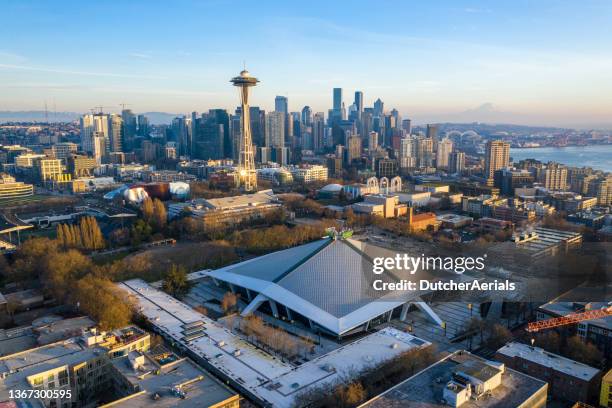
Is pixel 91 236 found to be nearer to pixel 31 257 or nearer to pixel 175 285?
pixel 31 257

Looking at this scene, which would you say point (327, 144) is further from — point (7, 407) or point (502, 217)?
point (7, 407)

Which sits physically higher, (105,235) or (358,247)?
(358,247)

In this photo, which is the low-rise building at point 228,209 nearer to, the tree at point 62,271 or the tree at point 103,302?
the tree at point 62,271

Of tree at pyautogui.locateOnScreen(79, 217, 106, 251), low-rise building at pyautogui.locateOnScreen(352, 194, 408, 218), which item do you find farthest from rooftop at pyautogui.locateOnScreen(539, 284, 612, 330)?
tree at pyautogui.locateOnScreen(79, 217, 106, 251)

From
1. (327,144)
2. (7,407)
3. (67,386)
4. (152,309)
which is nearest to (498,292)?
(152,309)

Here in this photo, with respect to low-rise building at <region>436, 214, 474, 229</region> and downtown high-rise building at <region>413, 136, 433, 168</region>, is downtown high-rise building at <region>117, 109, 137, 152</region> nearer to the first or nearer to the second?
downtown high-rise building at <region>413, 136, 433, 168</region>

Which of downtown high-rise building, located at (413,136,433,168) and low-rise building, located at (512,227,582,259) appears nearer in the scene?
low-rise building, located at (512,227,582,259)

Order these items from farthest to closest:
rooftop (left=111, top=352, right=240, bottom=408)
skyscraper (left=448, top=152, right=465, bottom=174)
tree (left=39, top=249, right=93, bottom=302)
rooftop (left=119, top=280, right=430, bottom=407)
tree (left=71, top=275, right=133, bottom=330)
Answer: skyscraper (left=448, top=152, right=465, bottom=174) < tree (left=39, top=249, right=93, bottom=302) < tree (left=71, top=275, right=133, bottom=330) < rooftop (left=119, top=280, right=430, bottom=407) < rooftop (left=111, top=352, right=240, bottom=408)
